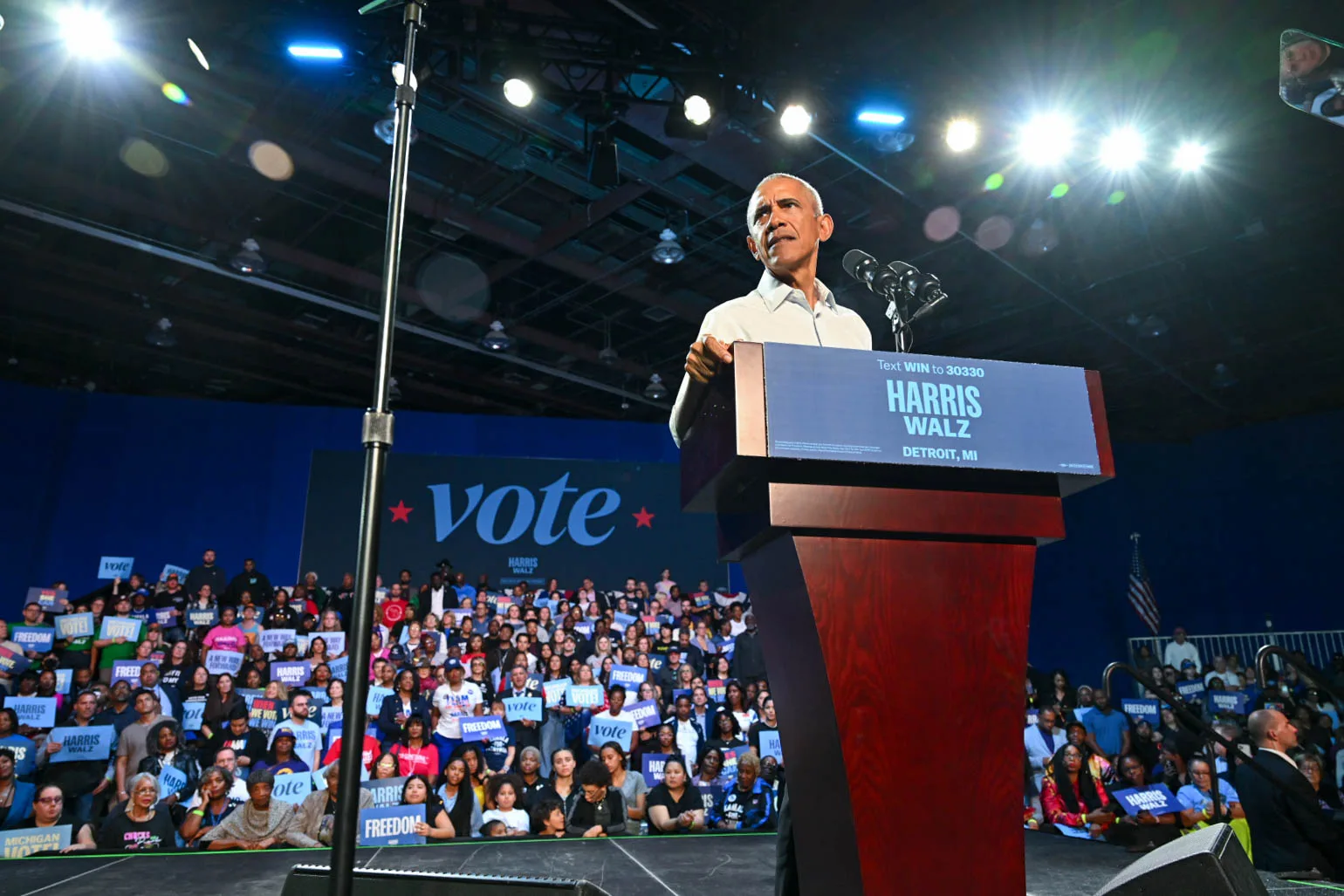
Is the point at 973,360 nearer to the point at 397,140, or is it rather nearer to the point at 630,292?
the point at 397,140

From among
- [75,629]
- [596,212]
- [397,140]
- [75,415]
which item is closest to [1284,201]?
[596,212]

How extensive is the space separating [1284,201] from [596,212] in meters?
7.32

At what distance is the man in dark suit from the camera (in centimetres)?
420

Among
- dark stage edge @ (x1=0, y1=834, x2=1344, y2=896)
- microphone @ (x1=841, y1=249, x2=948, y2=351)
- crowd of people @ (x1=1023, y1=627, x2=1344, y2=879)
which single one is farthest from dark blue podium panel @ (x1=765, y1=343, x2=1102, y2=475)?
dark stage edge @ (x1=0, y1=834, x2=1344, y2=896)

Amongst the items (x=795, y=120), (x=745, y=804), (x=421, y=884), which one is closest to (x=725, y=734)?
(x=745, y=804)

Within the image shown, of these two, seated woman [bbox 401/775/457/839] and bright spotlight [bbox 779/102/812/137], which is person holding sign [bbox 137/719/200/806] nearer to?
seated woman [bbox 401/775/457/839]

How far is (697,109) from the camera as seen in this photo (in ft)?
21.2

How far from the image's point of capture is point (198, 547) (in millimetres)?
12742

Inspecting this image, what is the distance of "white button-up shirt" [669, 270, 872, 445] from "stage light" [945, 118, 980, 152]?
5.71 meters

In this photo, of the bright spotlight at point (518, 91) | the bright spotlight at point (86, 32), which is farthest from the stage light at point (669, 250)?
the bright spotlight at point (86, 32)

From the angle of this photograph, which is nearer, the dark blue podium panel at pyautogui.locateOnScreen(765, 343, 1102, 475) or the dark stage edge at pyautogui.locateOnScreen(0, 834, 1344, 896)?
the dark blue podium panel at pyautogui.locateOnScreen(765, 343, 1102, 475)

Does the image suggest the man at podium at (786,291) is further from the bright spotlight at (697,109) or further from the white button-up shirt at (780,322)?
the bright spotlight at (697,109)

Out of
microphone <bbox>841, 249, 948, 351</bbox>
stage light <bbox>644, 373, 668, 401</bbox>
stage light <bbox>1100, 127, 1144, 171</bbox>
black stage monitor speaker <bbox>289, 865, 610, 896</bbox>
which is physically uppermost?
stage light <bbox>1100, 127, 1144, 171</bbox>

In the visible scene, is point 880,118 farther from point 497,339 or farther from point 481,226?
point 497,339
